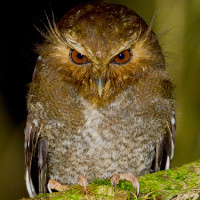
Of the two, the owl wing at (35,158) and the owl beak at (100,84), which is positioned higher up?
the owl beak at (100,84)

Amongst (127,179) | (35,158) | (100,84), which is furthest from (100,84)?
(35,158)

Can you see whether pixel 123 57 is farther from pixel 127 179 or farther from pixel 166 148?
pixel 166 148

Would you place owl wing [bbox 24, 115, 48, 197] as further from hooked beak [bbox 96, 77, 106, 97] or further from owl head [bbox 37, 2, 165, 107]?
hooked beak [bbox 96, 77, 106, 97]

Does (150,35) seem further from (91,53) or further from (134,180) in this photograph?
(134,180)

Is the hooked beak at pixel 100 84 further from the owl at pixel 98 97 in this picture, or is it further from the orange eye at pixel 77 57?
the orange eye at pixel 77 57

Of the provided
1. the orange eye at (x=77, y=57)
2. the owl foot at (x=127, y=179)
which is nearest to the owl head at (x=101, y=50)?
the orange eye at (x=77, y=57)

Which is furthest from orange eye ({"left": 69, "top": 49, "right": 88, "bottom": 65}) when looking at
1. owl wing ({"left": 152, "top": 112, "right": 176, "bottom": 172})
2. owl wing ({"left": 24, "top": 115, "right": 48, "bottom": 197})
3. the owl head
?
owl wing ({"left": 152, "top": 112, "right": 176, "bottom": 172})

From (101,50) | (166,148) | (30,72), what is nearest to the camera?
(101,50)
